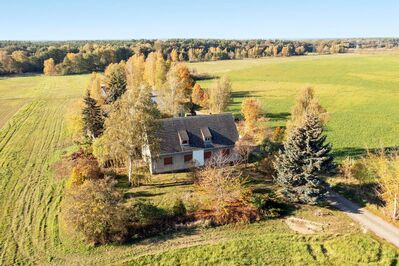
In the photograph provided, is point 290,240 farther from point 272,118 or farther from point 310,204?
point 272,118

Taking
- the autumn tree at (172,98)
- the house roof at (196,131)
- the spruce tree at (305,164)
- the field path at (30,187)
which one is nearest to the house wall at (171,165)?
the house roof at (196,131)

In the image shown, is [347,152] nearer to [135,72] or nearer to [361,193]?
[361,193]

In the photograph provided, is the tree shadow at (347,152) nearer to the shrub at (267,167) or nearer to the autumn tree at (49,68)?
the shrub at (267,167)

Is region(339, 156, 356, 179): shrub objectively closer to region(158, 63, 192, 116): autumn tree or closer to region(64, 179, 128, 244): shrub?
region(64, 179, 128, 244): shrub

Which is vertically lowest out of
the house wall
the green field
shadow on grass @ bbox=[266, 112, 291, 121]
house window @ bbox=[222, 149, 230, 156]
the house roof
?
the green field

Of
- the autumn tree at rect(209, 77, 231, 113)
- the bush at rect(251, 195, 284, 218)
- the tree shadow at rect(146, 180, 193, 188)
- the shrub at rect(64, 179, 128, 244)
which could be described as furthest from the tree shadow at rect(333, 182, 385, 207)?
Answer: the autumn tree at rect(209, 77, 231, 113)
